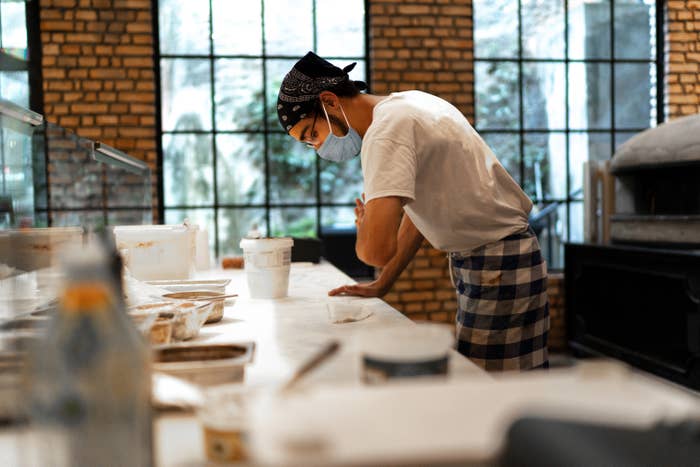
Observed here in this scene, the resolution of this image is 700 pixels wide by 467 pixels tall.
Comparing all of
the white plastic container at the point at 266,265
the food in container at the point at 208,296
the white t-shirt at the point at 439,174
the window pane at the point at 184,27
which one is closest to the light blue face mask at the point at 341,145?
the white t-shirt at the point at 439,174

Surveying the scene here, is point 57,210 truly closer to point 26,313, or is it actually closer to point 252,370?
point 26,313

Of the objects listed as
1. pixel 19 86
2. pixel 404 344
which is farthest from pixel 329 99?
pixel 19 86

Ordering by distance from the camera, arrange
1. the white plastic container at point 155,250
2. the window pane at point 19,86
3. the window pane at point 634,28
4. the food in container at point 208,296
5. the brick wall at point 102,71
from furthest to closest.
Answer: the window pane at point 634,28 → the brick wall at point 102,71 → the window pane at point 19,86 → the white plastic container at point 155,250 → the food in container at point 208,296

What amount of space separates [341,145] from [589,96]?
3.38 metres

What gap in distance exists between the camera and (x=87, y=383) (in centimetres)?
49

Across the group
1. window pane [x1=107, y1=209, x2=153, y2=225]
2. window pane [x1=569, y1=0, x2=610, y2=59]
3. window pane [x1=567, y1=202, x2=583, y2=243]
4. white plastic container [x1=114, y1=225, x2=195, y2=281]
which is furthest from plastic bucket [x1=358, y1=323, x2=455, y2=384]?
window pane [x1=569, y1=0, x2=610, y2=59]

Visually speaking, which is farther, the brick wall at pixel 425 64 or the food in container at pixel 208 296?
the brick wall at pixel 425 64

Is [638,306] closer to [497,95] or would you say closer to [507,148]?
[507,148]

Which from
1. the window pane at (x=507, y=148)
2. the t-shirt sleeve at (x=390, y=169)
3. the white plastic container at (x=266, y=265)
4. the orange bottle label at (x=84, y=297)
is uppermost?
the window pane at (x=507, y=148)

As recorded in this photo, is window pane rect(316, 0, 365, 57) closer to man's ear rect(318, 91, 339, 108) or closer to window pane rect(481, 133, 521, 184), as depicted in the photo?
window pane rect(481, 133, 521, 184)

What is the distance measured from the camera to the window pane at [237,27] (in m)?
4.36

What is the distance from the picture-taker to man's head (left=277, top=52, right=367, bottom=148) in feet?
Result: 6.00

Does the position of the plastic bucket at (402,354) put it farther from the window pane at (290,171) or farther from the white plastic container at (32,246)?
the window pane at (290,171)

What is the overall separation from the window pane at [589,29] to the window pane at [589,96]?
0.10 meters
